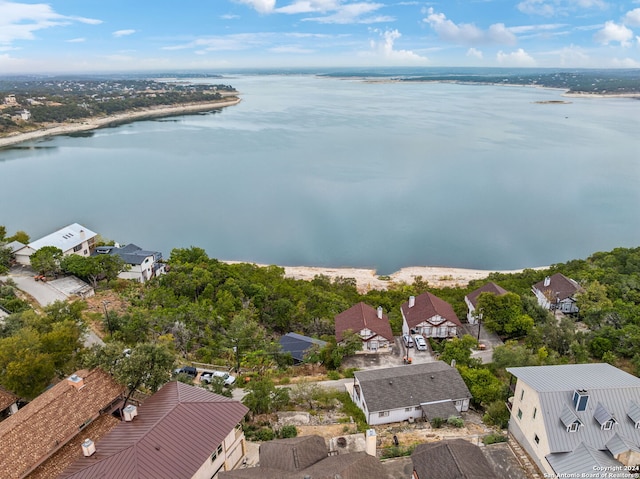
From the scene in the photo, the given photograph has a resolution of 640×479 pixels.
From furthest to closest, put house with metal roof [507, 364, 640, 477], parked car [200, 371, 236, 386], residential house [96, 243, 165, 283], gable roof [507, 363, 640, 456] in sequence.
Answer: residential house [96, 243, 165, 283], parked car [200, 371, 236, 386], gable roof [507, 363, 640, 456], house with metal roof [507, 364, 640, 477]

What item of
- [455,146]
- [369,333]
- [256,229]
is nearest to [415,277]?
[369,333]

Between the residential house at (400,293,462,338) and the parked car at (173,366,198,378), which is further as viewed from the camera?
the residential house at (400,293,462,338)

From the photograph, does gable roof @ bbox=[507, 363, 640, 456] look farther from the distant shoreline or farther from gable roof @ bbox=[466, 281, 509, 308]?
the distant shoreline

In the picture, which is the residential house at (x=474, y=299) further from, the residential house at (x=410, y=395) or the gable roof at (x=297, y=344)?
the gable roof at (x=297, y=344)

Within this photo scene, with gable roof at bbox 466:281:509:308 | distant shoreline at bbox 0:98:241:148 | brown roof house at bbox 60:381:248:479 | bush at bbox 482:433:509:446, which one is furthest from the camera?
distant shoreline at bbox 0:98:241:148

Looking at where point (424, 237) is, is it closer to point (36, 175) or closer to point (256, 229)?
point (256, 229)

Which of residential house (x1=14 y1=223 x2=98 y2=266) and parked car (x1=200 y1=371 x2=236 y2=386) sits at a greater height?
residential house (x1=14 y1=223 x2=98 y2=266)

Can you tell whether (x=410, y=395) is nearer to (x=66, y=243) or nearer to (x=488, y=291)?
(x=488, y=291)

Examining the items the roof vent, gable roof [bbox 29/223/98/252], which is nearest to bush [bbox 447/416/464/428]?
the roof vent
